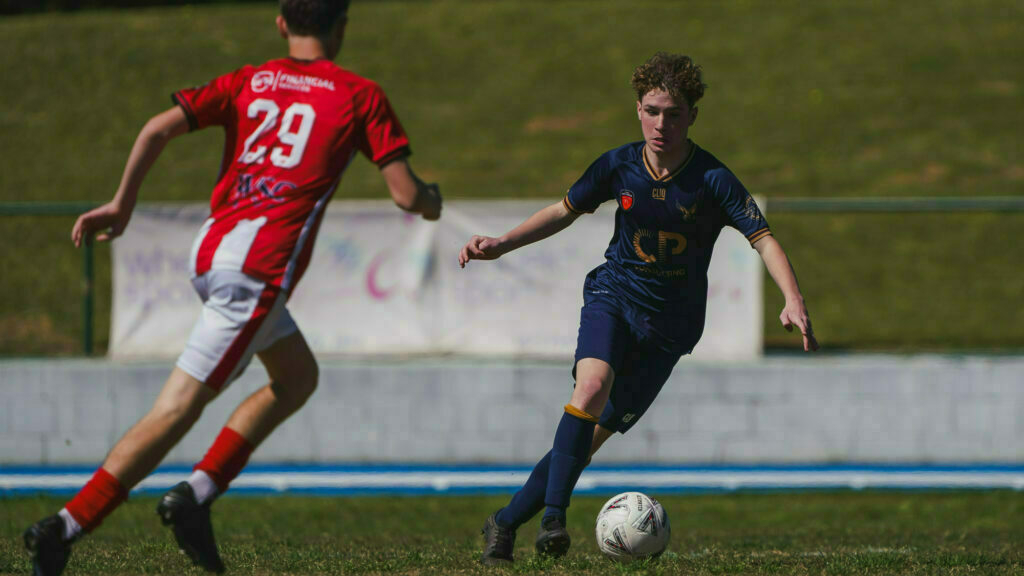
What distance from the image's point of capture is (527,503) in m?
5.03

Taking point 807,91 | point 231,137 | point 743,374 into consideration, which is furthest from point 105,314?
point 807,91

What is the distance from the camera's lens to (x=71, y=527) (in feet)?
12.6

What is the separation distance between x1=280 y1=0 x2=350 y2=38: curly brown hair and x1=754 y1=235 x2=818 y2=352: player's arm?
6.29ft

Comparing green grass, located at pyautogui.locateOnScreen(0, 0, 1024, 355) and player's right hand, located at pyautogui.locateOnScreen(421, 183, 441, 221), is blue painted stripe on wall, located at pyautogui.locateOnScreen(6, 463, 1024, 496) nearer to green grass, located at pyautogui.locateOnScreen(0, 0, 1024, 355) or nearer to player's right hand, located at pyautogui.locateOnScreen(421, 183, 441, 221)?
green grass, located at pyautogui.locateOnScreen(0, 0, 1024, 355)

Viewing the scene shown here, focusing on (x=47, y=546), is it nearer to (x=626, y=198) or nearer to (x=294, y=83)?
(x=294, y=83)

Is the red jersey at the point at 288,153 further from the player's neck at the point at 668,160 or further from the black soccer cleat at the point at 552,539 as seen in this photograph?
the black soccer cleat at the point at 552,539

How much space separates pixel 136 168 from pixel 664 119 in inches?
84.2

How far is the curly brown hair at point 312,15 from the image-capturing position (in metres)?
4.09

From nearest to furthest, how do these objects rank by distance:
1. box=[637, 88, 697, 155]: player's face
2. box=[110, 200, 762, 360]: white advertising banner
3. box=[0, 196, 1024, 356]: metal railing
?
box=[637, 88, 697, 155]: player's face → box=[110, 200, 762, 360]: white advertising banner → box=[0, 196, 1024, 356]: metal railing

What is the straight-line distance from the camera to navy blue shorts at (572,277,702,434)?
16.5 feet

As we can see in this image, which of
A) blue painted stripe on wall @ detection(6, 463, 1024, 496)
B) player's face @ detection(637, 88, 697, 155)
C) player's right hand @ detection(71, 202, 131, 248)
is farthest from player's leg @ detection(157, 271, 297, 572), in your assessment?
blue painted stripe on wall @ detection(6, 463, 1024, 496)

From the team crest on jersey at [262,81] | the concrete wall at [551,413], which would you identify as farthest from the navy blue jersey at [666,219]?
the concrete wall at [551,413]

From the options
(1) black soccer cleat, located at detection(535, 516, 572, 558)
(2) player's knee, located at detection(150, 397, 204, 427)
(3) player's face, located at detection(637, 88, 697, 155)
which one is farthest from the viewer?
(3) player's face, located at detection(637, 88, 697, 155)

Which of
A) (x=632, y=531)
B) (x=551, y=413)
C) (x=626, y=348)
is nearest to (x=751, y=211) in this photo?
(x=626, y=348)
